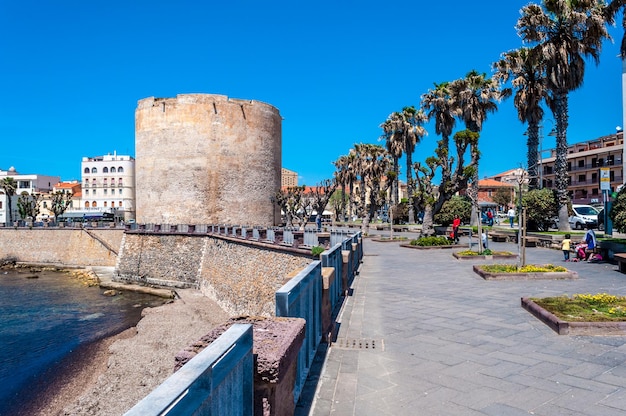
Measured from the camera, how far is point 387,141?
4188 centimetres

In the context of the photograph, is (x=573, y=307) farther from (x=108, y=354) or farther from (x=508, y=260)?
(x=108, y=354)

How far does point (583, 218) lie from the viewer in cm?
2888

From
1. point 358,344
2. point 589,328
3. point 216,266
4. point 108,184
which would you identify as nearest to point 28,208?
point 108,184

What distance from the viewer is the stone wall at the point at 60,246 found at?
1435 inches

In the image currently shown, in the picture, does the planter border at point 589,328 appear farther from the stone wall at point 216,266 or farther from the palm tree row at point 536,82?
the palm tree row at point 536,82

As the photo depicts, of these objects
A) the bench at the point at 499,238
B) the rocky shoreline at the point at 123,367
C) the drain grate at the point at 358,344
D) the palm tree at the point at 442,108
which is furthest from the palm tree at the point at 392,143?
the drain grate at the point at 358,344

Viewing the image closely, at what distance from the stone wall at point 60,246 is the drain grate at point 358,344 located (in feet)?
112

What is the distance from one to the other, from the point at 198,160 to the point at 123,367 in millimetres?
21043

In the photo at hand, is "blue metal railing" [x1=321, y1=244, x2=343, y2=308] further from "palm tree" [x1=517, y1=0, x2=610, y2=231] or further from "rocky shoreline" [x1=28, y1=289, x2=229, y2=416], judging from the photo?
"palm tree" [x1=517, y1=0, x2=610, y2=231]

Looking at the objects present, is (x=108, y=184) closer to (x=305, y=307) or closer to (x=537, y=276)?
(x=537, y=276)

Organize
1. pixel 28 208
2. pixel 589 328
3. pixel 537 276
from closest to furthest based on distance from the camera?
pixel 589 328 → pixel 537 276 → pixel 28 208

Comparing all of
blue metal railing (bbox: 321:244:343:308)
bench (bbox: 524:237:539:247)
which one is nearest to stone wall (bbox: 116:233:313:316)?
blue metal railing (bbox: 321:244:343:308)

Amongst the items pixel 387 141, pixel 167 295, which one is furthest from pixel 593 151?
pixel 167 295

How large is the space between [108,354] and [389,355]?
13907 mm
